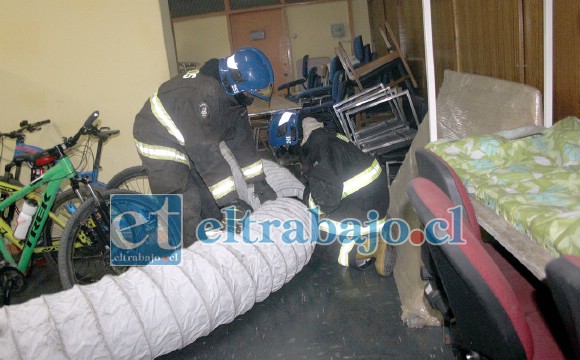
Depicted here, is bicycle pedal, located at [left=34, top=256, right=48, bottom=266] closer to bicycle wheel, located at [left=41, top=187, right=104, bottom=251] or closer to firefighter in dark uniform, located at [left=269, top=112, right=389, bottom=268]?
bicycle wheel, located at [left=41, top=187, right=104, bottom=251]

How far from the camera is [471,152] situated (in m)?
1.76

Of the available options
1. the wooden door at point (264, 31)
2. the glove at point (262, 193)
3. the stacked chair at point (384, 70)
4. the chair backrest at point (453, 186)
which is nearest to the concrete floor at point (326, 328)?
the glove at point (262, 193)

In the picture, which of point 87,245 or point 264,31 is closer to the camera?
point 87,245

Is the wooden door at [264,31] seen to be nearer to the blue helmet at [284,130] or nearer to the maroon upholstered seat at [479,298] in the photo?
the blue helmet at [284,130]

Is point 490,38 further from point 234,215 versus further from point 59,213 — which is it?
point 59,213

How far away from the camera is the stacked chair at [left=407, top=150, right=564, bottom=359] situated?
95 cm

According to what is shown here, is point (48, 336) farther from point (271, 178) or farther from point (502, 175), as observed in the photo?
point (271, 178)

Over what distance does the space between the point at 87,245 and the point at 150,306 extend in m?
0.99

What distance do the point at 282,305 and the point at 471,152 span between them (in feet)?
4.31

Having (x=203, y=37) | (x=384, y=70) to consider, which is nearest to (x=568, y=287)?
(x=384, y=70)

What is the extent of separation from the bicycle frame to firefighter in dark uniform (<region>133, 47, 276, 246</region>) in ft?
1.49

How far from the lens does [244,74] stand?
264 centimetres

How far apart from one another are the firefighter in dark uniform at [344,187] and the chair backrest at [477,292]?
151cm

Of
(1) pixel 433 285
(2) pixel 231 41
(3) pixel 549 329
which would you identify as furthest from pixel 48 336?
(2) pixel 231 41
